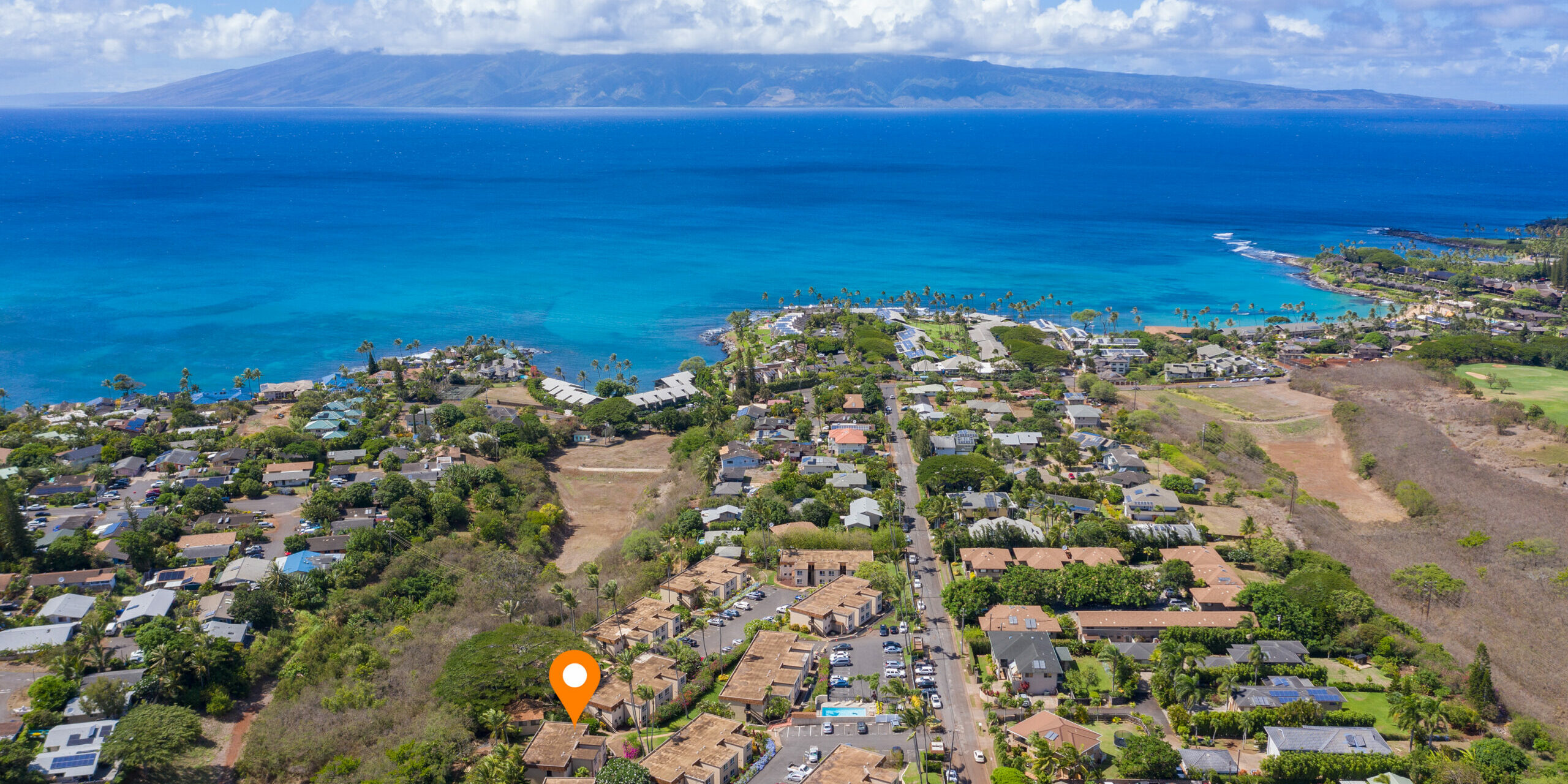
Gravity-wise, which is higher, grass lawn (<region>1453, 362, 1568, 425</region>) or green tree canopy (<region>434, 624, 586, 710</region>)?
green tree canopy (<region>434, 624, 586, 710</region>)

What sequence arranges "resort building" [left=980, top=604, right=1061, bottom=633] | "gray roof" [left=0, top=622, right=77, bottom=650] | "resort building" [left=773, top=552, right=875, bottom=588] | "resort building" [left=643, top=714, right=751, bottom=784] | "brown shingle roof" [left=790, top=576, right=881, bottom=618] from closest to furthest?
"resort building" [left=643, top=714, right=751, bottom=784]
"gray roof" [left=0, top=622, right=77, bottom=650]
"resort building" [left=980, top=604, right=1061, bottom=633]
"brown shingle roof" [left=790, top=576, right=881, bottom=618]
"resort building" [left=773, top=552, right=875, bottom=588]

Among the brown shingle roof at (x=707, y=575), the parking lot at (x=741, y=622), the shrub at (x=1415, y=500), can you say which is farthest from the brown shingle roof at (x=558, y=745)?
the shrub at (x=1415, y=500)

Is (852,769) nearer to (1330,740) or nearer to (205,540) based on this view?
(1330,740)

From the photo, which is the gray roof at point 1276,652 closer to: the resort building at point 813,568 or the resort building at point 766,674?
the resort building at point 813,568

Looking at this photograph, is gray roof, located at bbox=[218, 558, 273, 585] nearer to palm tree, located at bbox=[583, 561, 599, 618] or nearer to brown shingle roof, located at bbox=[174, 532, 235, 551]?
brown shingle roof, located at bbox=[174, 532, 235, 551]

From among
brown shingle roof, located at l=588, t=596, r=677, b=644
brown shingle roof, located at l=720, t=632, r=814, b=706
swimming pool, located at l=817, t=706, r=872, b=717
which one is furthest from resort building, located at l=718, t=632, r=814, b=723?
brown shingle roof, located at l=588, t=596, r=677, b=644

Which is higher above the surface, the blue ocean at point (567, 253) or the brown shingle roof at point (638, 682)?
the blue ocean at point (567, 253)
